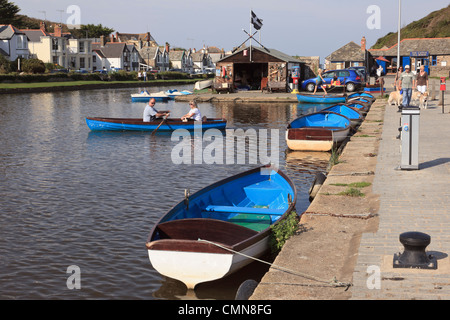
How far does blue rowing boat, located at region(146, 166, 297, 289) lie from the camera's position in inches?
313

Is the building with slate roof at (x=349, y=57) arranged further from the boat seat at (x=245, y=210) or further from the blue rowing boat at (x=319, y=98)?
the boat seat at (x=245, y=210)

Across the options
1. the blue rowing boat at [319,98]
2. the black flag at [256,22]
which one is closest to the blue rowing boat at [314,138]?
the blue rowing boat at [319,98]

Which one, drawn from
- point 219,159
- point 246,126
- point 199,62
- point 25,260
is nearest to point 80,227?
point 25,260

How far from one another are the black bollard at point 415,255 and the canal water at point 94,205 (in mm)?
2558

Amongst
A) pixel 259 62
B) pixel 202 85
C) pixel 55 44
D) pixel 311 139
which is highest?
pixel 55 44

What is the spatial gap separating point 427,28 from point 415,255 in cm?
12072

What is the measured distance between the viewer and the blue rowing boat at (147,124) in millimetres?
26672

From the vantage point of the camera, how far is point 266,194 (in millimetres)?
11992

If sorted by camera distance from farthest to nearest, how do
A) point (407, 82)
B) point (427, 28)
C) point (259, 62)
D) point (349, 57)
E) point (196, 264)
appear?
point (427, 28), point (349, 57), point (259, 62), point (407, 82), point (196, 264)

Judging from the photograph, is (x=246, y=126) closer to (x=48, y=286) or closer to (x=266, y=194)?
(x=266, y=194)

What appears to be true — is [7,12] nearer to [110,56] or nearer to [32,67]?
[110,56]

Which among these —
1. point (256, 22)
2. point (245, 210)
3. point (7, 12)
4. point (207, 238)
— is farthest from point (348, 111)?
point (7, 12)

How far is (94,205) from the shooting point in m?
13.7
